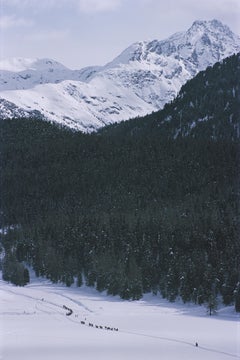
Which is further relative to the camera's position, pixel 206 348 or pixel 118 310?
pixel 118 310

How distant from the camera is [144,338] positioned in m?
94.5

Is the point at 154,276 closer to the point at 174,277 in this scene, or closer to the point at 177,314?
the point at 174,277

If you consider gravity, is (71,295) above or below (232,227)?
below

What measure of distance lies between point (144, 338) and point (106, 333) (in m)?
7.43

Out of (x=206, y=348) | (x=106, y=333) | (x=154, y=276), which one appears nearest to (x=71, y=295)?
(x=154, y=276)

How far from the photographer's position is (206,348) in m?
85.8

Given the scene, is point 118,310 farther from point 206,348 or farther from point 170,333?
point 206,348

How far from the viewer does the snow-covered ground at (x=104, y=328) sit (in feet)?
265

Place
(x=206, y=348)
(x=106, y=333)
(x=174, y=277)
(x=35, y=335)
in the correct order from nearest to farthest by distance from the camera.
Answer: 1. (x=206, y=348)
2. (x=35, y=335)
3. (x=106, y=333)
4. (x=174, y=277)

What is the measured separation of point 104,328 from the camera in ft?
355

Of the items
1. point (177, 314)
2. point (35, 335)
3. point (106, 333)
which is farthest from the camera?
point (177, 314)

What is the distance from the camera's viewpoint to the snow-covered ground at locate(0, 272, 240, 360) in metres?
80.6

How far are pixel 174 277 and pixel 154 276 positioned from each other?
8.44 metres

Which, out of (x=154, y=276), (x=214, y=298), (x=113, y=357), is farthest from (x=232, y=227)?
(x=113, y=357)
